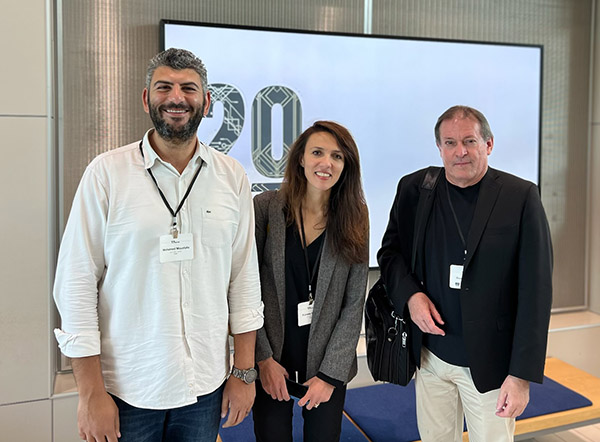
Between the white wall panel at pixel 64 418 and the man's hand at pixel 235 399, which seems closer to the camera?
the man's hand at pixel 235 399

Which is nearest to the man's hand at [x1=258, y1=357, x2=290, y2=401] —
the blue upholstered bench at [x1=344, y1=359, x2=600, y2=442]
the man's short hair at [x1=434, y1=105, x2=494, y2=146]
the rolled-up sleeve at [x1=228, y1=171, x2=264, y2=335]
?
the rolled-up sleeve at [x1=228, y1=171, x2=264, y2=335]

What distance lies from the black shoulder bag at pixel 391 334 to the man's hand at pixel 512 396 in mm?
367

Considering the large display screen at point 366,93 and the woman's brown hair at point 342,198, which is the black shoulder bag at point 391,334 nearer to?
the woman's brown hair at point 342,198

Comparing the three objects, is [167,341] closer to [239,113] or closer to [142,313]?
[142,313]

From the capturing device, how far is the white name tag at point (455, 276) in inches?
74.4

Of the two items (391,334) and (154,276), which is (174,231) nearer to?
(154,276)

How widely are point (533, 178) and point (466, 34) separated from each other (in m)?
1.18

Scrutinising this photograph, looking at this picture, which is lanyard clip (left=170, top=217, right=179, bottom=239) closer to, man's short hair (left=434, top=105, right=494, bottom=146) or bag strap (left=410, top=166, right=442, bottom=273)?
bag strap (left=410, top=166, right=442, bottom=273)

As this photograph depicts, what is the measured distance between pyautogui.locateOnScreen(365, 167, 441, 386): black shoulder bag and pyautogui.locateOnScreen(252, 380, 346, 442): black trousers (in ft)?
0.93

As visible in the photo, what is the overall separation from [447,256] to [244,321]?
82 centimetres

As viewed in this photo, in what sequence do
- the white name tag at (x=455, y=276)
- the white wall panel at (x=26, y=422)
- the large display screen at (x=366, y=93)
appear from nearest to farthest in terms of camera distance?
the white name tag at (x=455, y=276)
the white wall panel at (x=26, y=422)
the large display screen at (x=366, y=93)

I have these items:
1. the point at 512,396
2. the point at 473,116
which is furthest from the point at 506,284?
the point at 473,116

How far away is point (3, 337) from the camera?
2518 mm

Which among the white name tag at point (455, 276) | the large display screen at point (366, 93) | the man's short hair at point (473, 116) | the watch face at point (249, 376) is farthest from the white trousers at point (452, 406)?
the large display screen at point (366, 93)
